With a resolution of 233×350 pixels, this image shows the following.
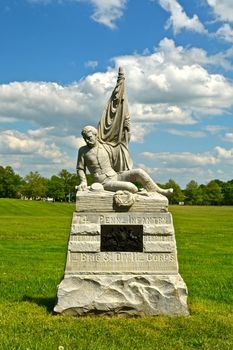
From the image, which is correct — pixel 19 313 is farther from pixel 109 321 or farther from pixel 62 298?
pixel 109 321

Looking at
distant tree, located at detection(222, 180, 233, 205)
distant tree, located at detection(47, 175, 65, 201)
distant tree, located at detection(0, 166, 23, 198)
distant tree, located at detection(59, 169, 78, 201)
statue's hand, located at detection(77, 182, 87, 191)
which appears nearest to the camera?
statue's hand, located at detection(77, 182, 87, 191)

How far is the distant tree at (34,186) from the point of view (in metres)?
117

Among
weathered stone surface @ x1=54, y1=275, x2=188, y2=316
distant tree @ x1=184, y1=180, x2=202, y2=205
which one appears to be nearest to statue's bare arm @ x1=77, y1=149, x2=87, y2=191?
weathered stone surface @ x1=54, y1=275, x2=188, y2=316

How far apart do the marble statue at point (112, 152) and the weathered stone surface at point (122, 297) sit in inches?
68.5

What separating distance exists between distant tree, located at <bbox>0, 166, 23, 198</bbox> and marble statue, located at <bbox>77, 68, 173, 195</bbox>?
316 ft

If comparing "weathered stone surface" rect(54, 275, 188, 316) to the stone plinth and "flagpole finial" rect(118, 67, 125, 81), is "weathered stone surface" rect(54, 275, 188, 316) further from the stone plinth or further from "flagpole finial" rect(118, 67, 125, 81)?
"flagpole finial" rect(118, 67, 125, 81)

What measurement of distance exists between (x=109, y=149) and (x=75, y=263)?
2383 millimetres

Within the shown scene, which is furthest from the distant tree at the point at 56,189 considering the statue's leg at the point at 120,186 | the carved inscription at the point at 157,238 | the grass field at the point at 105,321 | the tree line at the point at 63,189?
the carved inscription at the point at 157,238

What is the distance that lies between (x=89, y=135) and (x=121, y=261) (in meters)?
2.50

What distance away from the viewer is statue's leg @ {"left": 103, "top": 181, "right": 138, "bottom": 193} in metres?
9.92

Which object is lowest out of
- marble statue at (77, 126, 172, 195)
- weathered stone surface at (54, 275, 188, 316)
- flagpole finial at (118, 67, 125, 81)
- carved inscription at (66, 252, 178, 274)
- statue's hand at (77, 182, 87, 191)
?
weathered stone surface at (54, 275, 188, 316)

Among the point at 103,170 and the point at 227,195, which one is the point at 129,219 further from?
the point at 227,195

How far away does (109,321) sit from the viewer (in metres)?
8.93

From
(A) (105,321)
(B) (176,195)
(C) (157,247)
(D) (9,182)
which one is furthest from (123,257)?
(B) (176,195)
